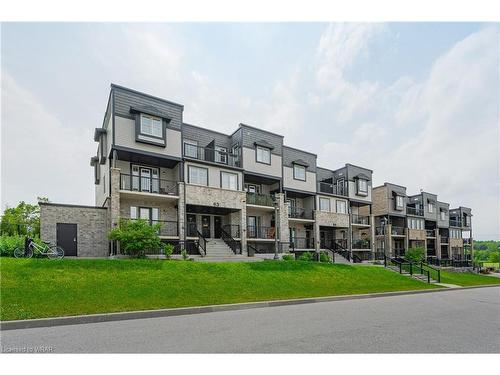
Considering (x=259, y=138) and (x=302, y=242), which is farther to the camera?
(x=302, y=242)

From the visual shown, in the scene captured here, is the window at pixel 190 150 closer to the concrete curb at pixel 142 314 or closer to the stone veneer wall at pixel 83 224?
the stone veneer wall at pixel 83 224

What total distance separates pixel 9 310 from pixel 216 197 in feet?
49.4

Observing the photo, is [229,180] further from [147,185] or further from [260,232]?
[147,185]

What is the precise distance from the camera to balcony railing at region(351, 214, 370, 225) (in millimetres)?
34822

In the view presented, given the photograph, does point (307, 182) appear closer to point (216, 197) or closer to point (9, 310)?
point (216, 197)

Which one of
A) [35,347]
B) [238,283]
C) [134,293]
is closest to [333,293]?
[238,283]

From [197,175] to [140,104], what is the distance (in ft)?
19.8

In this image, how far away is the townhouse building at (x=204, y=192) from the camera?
737 inches

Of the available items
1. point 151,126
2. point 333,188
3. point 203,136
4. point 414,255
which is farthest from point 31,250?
point 414,255

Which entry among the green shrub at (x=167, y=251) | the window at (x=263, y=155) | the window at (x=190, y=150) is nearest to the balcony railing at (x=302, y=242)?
the window at (x=263, y=155)

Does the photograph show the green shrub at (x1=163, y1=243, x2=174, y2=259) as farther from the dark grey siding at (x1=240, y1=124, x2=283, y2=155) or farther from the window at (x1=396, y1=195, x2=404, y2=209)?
the window at (x1=396, y1=195, x2=404, y2=209)

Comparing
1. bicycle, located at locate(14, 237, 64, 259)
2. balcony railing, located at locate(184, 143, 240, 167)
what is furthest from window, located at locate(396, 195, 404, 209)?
bicycle, located at locate(14, 237, 64, 259)

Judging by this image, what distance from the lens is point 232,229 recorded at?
24016mm

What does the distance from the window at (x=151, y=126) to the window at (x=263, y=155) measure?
884cm
